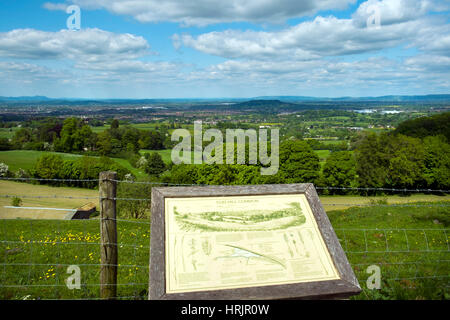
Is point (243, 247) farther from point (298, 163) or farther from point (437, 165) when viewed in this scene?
point (437, 165)

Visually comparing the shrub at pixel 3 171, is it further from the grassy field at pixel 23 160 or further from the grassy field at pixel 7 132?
the grassy field at pixel 7 132

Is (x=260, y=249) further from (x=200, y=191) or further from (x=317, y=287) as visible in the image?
(x=200, y=191)

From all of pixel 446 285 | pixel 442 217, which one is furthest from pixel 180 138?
pixel 446 285

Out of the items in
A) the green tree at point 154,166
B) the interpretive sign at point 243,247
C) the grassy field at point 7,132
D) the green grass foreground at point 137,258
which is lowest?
the green tree at point 154,166

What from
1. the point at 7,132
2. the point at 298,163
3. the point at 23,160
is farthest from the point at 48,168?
the point at 298,163

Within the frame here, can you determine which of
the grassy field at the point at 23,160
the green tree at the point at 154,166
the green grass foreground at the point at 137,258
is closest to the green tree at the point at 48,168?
the grassy field at the point at 23,160

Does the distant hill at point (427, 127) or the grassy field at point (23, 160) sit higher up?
the distant hill at point (427, 127)
